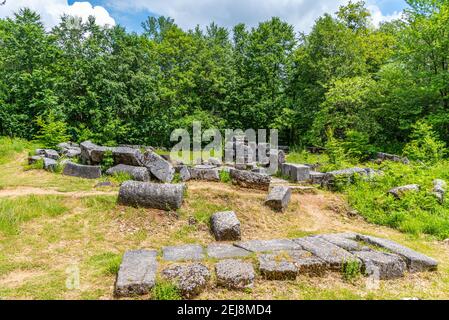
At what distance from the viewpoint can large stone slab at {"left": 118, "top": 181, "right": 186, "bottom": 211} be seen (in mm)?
6988

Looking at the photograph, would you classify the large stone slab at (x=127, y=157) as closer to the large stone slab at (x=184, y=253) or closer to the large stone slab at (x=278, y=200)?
the large stone slab at (x=278, y=200)

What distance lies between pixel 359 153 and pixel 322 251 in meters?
13.1

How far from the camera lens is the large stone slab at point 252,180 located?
8.73 meters

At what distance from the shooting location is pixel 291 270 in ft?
14.6

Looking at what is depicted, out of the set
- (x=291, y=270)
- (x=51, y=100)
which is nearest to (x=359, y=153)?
(x=291, y=270)

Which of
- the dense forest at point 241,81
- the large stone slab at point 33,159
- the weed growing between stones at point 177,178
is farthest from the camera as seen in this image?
the dense forest at point 241,81

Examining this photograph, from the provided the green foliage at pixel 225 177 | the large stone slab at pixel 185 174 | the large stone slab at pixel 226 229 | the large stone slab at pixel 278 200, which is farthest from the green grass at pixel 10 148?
the large stone slab at pixel 278 200

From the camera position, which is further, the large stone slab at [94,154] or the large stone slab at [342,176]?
the large stone slab at [94,154]

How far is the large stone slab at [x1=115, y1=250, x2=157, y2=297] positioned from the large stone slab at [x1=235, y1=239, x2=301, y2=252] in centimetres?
154

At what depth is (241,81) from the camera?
24281mm

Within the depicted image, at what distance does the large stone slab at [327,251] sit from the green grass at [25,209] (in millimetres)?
4835

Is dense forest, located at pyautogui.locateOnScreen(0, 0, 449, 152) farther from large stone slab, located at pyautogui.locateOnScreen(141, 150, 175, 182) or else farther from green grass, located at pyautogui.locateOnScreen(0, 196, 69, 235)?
green grass, located at pyautogui.locateOnScreen(0, 196, 69, 235)

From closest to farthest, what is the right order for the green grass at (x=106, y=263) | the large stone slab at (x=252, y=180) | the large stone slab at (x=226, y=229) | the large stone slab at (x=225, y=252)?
the green grass at (x=106, y=263) → the large stone slab at (x=225, y=252) → the large stone slab at (x=226, y=229) → the large stone slab at (x=252, y=180)
